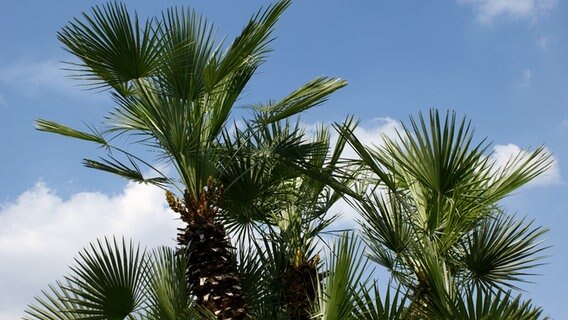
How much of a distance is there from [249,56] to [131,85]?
1055mm

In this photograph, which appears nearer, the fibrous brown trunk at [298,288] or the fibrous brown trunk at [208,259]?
the fibrous brown trunk at [208,259]

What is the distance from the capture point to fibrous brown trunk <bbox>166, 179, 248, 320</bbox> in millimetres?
6814

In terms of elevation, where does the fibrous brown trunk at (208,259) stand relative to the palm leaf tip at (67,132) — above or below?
below

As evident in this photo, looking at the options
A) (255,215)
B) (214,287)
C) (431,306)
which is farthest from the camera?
(255,215)

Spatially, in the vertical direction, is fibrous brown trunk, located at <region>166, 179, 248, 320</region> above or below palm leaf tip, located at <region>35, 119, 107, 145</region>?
below

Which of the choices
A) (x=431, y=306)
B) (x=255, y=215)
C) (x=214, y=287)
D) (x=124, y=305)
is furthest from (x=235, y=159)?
(x=431, y=306)

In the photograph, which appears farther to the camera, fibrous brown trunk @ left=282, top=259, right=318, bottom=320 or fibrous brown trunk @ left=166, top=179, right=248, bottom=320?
fibrous brown trunk @ left=282, top=259, right=318, bottom=320

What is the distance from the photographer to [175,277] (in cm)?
657

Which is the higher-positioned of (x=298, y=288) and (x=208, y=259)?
(x=298, y=288)

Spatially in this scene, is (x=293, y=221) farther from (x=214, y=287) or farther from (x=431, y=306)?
(x=431, y=306)

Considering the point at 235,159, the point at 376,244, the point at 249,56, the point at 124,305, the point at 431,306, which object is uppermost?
the point at 249,56

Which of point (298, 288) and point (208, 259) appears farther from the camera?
point (298, 288)

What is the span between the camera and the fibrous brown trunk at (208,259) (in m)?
6.81

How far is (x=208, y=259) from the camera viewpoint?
6.89 metres
